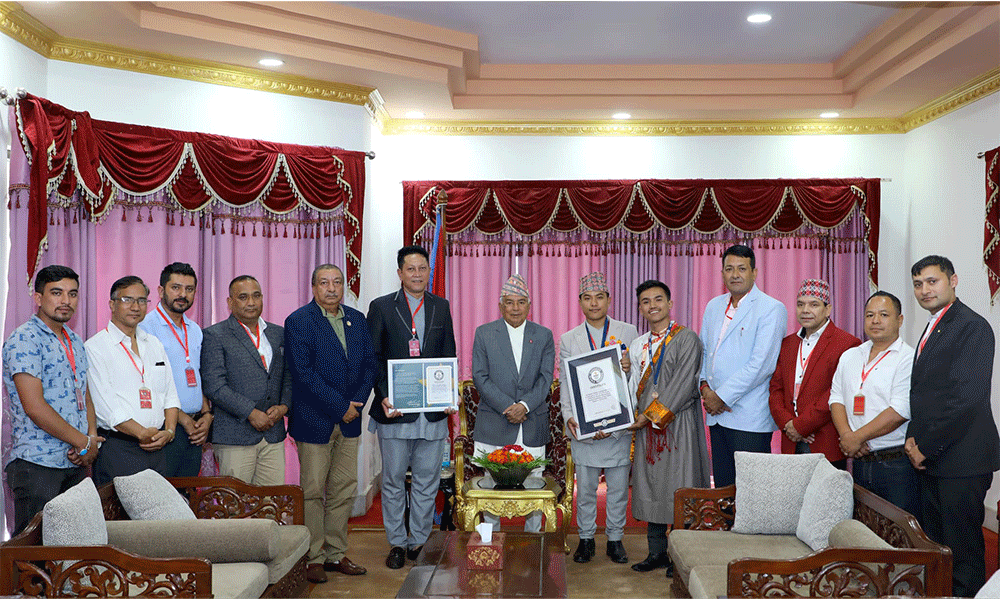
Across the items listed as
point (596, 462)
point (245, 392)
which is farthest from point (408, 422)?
point (596, 462)

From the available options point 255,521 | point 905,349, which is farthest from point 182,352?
point 905,349

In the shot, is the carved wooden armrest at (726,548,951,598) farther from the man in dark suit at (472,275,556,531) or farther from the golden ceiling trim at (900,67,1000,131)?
the golden ceiling trim at (900,67,1000,131)

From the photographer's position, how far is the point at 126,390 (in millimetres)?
3697

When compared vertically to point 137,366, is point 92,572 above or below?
below

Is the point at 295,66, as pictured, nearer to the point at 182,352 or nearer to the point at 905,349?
the point at 182,352

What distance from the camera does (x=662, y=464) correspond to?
4.39 m

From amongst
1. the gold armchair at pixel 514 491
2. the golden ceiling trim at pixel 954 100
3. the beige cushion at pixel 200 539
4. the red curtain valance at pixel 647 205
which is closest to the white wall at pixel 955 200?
the golden ceiling trim at pixel 954 100

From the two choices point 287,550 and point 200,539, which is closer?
point 200,539

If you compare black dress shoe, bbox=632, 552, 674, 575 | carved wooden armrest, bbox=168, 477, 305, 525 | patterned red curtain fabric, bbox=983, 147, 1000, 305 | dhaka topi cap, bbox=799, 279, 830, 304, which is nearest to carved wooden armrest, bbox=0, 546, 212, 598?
carved wooden armrest, bbox=168, 477, 305, 525

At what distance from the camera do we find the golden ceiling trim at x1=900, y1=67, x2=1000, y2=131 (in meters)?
5.19

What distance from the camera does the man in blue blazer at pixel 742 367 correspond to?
424 centimetres

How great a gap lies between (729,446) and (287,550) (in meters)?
2.44

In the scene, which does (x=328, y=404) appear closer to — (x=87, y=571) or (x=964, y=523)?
(x=87, y=571)

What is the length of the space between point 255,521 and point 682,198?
4438 mm
